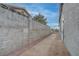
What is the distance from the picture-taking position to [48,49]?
288 centimetres

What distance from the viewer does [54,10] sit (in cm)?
287

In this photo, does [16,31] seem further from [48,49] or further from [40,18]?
[48,49]

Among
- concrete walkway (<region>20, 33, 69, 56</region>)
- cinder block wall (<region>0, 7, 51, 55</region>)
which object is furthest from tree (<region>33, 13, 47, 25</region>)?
concrete walkway (<region>20, 33, 69, 56</region>)

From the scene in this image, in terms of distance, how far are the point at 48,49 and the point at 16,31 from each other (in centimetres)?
62

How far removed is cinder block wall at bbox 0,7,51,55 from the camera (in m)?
2.79

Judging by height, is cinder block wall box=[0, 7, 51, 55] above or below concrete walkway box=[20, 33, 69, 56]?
above

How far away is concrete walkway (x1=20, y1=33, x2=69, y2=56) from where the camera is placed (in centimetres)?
284

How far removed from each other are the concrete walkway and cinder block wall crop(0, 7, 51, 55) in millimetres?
131

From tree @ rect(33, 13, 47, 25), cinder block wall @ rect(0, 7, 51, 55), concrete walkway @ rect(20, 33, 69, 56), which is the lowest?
concrete walkway @ rect(20, 33, 69, 56)

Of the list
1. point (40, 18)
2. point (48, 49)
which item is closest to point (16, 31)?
point (40, 18)

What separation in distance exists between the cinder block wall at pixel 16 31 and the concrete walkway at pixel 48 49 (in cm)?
13

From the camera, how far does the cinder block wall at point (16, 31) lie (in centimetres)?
279

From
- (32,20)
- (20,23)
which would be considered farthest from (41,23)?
(20,23)

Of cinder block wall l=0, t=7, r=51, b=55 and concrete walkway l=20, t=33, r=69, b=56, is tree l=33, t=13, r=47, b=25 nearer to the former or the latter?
cinder block wall l=0, t=7, r=51, b=55
